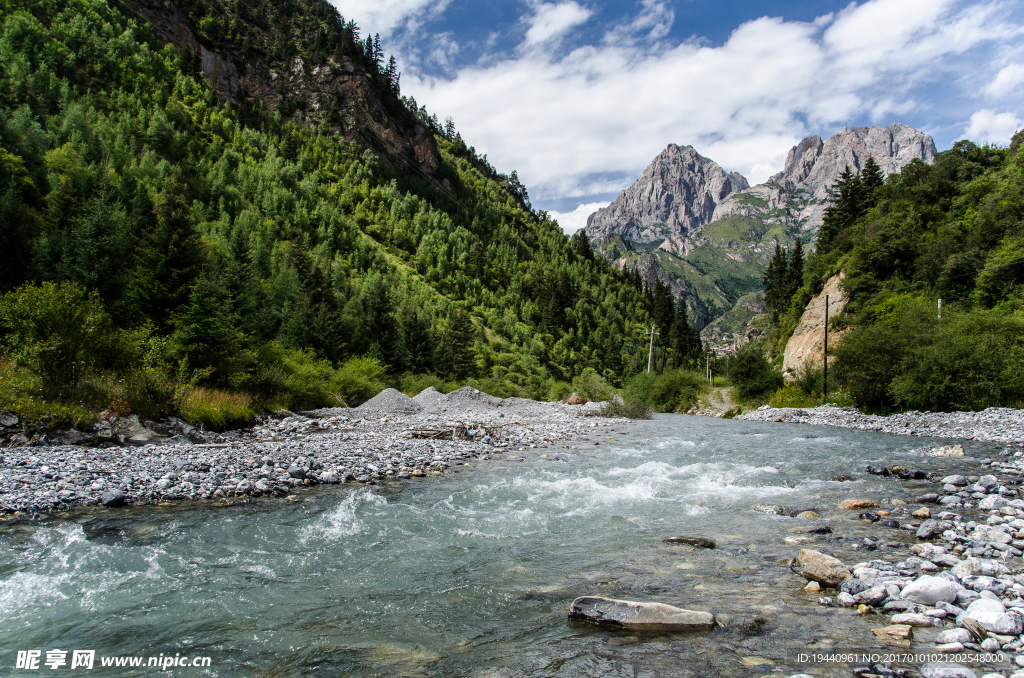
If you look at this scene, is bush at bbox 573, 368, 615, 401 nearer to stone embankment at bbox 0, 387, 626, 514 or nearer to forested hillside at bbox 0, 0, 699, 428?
forested hillside at bbox 0, 0, 699, 428

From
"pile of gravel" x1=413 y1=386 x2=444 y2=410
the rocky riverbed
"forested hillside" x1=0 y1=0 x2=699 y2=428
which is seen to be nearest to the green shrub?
"forested hillside" x1=0 y1=0 x2=699 y2=428

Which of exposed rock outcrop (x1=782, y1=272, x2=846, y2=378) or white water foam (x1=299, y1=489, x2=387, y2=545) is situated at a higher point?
exposed rock outcrop (x1=782, y1=272, x2=846, y2=378)

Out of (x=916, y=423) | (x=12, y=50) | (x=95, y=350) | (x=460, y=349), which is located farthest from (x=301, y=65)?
(x=916, y=423)

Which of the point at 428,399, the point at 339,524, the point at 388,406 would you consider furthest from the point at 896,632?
the point at 428,399

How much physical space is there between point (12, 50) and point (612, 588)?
100 m

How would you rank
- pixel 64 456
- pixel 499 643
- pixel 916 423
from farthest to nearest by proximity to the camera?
pixel 916 423 < pixel 64 456 < pixel 499 643

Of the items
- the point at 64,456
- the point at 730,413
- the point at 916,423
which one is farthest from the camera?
the point at 730,413

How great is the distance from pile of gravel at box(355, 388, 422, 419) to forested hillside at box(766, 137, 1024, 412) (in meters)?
29.5

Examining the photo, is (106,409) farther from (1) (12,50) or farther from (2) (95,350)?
(1) (12,50)

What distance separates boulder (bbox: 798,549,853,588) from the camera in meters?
5.25

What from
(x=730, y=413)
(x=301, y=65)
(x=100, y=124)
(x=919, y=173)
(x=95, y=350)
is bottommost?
(x=730, y=413)

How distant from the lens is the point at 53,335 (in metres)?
13.3

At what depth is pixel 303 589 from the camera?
5.40 meters

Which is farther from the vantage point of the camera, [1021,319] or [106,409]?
[1021,319]
